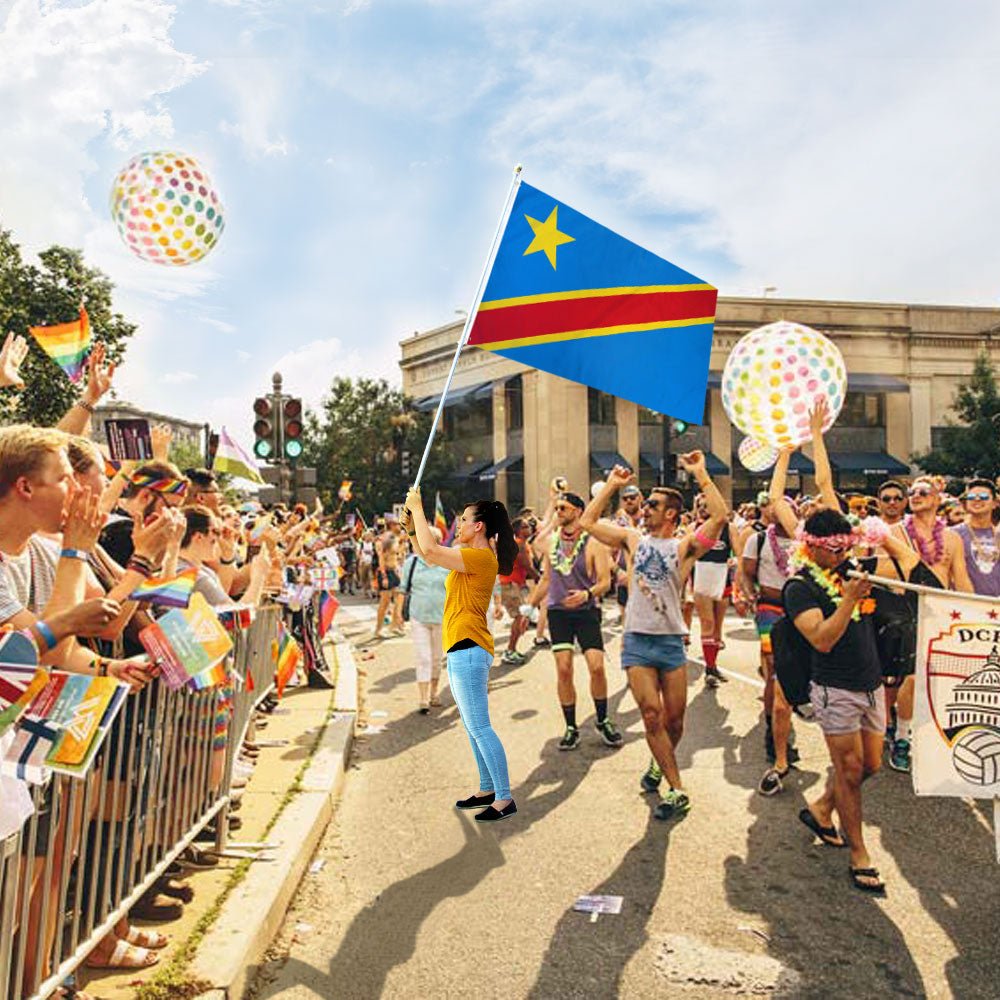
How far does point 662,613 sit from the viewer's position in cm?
605

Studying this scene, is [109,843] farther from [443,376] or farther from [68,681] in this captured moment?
[443,376]

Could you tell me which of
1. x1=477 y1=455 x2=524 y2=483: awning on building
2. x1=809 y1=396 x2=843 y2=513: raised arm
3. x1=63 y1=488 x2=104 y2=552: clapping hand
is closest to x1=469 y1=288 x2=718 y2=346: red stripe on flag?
x1=809 y1=396 x2=843 y2=513: raised arm

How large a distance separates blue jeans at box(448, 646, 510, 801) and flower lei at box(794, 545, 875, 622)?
5.94ft

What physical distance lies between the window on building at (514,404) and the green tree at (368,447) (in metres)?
3.71

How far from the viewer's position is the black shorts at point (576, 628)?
7.65 meters

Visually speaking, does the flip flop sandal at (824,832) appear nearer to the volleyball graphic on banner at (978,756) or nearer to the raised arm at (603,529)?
the volleyball graphic on banner at (978,756)

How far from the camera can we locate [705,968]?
3.81m

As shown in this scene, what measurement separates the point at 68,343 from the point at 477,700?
359 cm

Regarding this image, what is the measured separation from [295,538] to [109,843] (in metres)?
7.04

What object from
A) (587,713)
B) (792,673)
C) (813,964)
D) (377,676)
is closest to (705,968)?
(813,964)

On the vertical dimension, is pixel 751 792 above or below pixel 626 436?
below

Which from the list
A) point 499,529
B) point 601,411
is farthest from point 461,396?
point 499,529

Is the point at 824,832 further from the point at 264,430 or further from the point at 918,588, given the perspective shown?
the point at 264,430

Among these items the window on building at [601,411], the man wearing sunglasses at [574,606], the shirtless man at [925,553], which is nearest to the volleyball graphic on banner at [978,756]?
the shirtless man at [925,553]
